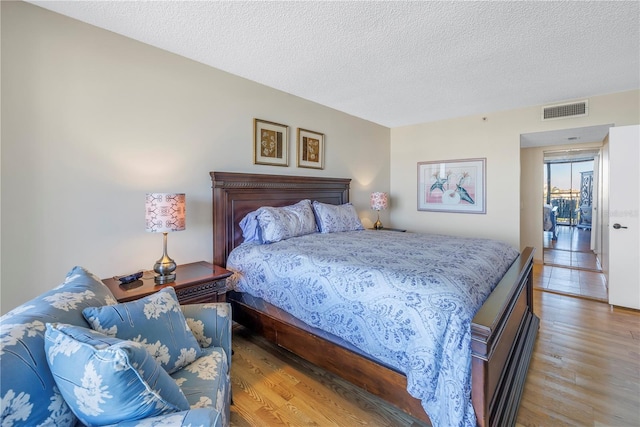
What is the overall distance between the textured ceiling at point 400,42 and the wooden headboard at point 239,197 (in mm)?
1044

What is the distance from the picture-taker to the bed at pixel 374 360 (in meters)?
1.34

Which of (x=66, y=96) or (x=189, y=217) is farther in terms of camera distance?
(x=189, y=217)

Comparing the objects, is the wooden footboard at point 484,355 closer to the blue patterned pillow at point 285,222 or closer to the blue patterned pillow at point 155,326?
the blue patterned pillow at point 285,222

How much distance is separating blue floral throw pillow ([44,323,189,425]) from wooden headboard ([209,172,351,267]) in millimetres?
1956

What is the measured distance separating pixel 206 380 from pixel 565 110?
4799mm

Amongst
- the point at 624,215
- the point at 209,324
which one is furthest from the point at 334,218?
the point at 624,215

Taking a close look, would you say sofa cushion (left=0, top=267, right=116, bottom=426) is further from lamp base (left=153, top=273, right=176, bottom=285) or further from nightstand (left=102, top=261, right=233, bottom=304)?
lamp base (left=153, top=273, right=176, bottom=285)

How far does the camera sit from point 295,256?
2.24m

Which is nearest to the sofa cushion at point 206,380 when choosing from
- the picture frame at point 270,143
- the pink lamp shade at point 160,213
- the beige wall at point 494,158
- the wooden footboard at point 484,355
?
the wooden footboard at point 484,355

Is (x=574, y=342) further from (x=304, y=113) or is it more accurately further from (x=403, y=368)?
(x=304, y=113)

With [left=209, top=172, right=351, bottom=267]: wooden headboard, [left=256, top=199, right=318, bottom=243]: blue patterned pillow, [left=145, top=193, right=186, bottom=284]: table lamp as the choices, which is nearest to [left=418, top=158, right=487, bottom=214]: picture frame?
[left=209, top=172, right=351, bottom=267]: wooden headboard

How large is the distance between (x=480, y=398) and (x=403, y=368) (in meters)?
0.36

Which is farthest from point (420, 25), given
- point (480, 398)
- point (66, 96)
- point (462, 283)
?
point (66, 96)

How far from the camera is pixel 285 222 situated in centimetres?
293
